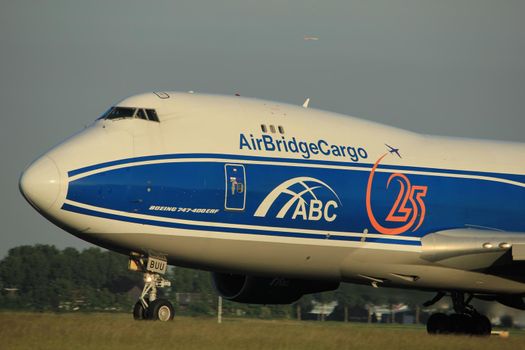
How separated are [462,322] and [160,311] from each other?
9.10 m

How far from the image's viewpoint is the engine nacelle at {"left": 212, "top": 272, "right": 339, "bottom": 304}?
2669 centimetres

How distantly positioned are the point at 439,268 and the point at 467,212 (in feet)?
5.22

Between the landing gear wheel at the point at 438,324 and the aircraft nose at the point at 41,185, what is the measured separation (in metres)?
10.8

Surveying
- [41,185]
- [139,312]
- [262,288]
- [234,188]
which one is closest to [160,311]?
[139,312]

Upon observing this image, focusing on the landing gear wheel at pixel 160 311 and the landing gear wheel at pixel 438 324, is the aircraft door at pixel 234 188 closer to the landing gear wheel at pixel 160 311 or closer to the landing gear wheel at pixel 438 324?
the landing gear wheel at pixel 160 311

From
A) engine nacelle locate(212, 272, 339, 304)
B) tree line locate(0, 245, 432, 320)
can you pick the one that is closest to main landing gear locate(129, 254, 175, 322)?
engine nacelle locate(212, 272, 339, 304)

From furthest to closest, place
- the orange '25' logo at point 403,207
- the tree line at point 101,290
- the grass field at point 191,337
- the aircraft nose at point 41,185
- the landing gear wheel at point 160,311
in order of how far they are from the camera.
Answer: the tree line at point 101,290
the orange '25' logo at point 403,207
the landing gear wheel at point 160,311
the aircraft nose at point 41,185
the grass field at point 191,337

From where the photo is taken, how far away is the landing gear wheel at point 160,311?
22375mm

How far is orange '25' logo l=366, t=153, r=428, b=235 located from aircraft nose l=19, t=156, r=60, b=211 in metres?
6.78

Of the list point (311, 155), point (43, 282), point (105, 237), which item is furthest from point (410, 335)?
point (43, 282)

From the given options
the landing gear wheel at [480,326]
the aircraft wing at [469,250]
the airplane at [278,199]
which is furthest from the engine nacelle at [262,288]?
the landing gear wheel at [480,326]

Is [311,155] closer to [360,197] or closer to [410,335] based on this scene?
[360,197]

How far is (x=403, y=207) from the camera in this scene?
25.2 metres

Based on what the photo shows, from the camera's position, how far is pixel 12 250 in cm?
3950
